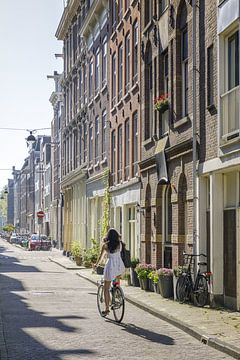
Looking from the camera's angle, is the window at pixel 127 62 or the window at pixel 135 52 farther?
the window at pixel 127 62

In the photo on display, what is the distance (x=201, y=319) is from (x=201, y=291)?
241 centimetres

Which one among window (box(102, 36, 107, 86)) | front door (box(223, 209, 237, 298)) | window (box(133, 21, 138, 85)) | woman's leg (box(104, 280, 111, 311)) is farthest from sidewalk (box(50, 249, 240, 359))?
window (box(102, 36, 107, 86))

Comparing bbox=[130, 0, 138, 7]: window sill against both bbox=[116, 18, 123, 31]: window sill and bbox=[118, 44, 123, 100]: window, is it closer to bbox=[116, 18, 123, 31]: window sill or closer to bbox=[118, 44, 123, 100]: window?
bbox=[116, 18, 123, 31]: window sill

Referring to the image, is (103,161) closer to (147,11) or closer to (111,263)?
(147,11)

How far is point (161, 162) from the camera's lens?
73.7 feet

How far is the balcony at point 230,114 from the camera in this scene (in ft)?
52.4

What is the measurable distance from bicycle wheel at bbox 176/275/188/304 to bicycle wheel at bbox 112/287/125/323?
3177 millimetres

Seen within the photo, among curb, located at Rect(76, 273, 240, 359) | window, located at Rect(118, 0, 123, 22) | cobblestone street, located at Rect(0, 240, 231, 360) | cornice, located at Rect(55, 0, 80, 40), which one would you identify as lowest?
cobblestone street, located at Rect(0, 240, 231, 360)

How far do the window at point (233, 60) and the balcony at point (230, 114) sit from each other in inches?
11.3

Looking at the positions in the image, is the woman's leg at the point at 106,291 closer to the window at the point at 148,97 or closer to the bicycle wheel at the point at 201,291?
the bicycle wheel at the point at 201,291

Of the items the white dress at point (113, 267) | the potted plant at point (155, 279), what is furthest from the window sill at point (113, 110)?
the white dress at point (113, 267)

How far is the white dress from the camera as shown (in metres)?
15.4

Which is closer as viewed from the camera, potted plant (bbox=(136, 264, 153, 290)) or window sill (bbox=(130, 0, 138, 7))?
potted plant (bbox=(136, 264, 153, 290))

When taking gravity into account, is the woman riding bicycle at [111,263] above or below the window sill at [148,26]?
below
